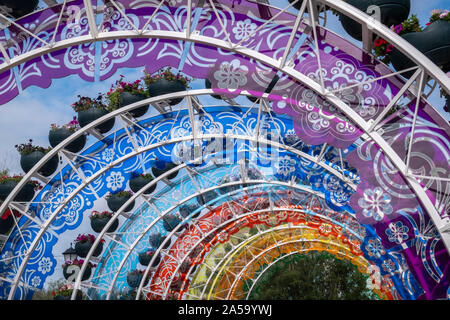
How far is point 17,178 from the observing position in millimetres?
14008

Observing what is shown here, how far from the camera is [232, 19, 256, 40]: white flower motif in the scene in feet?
24.1

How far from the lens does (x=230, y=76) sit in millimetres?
7293

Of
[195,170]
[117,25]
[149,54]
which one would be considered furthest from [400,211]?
[195,170]

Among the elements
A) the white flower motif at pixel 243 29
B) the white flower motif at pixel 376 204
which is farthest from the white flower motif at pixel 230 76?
the white flower motif at pixel 376 204

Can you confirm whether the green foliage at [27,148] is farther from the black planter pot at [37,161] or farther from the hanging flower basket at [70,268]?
the hanging flower basket at [70,268]

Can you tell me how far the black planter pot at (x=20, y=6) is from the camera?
7598mm

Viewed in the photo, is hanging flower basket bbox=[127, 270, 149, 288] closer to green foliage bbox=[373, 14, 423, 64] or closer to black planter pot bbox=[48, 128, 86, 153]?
black planter pot bbox=[48, 128, 86, 153]

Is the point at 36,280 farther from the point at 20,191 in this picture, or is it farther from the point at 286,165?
the point at 286,165

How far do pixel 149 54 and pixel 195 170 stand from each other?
379 inches

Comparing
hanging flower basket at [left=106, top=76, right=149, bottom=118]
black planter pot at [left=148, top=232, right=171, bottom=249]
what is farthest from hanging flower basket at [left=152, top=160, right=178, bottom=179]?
black planter pot at [left=148, top=232, right=171, bottom=249]

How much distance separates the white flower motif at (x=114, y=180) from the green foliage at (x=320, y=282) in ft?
27.1
